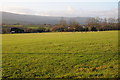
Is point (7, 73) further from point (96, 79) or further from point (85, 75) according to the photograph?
point (96, 79)

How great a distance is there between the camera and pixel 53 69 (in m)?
7.09

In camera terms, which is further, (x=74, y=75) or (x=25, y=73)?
(x=25, y=73)

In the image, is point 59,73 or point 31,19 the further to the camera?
point 31,19

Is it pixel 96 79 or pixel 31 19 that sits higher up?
pixel 31 19

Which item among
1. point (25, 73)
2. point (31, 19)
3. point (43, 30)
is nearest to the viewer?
point (25, 73)

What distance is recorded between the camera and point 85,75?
610cm

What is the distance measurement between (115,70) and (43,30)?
10219 cm

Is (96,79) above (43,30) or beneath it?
beneath

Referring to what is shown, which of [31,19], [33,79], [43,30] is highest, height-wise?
[31,19]

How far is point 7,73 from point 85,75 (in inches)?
158

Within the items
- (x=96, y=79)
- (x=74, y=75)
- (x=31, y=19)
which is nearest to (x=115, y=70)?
(x=96, y=79)

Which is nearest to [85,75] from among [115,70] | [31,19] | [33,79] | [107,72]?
[107,72]

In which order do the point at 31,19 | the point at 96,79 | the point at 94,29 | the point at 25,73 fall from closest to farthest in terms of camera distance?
1. the point at 96,79
2. the point at 25,73
3. the point at 94,29
4. the point at 31,19

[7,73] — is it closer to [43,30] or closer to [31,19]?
[43,30]
